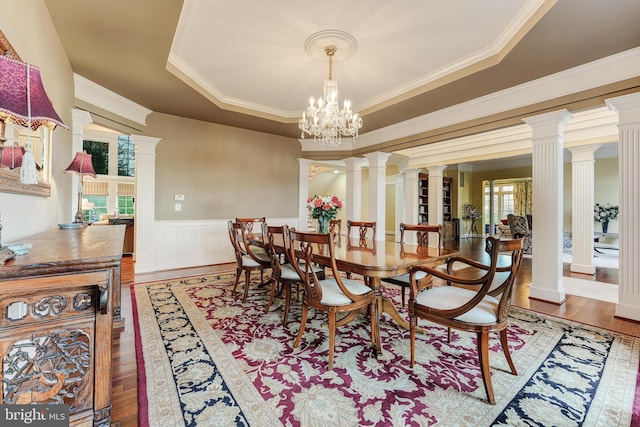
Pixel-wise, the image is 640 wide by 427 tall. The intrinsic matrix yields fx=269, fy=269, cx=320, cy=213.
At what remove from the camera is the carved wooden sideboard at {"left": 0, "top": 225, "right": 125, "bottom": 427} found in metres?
1.02

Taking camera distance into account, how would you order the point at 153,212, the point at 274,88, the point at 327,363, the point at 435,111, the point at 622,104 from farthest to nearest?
the point at 153,212, the point at 435,111, the point at 274,88, the point at 622,104, the point at 327,363

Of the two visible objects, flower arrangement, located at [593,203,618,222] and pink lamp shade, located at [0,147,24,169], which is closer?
pink lamp shade, located at [0,147,24,169]

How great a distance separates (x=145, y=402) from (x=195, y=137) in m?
4.21

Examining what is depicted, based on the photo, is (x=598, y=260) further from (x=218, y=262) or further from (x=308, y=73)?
(x=218, y=262)

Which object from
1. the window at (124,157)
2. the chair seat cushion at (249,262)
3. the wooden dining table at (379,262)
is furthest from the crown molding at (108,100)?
the window at (124,157)

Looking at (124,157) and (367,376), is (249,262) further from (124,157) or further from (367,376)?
(124,157)

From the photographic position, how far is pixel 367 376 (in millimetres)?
1726

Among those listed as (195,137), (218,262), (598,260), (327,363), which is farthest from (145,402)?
(598,260)

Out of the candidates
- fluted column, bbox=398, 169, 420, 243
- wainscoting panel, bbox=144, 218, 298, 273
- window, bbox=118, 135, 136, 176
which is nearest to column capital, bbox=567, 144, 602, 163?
fluted column, bbox=398, 169, 420, 243

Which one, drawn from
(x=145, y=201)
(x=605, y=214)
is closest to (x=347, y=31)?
(x=145, y=201)

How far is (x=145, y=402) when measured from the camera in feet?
4.83

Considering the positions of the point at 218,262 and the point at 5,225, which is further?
the point at 218,262

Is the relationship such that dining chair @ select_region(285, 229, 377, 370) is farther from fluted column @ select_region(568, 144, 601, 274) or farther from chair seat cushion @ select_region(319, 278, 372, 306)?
fluted column @ select_region(568, 144, 601, 274)

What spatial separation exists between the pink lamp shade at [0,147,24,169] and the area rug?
4.65 ft
